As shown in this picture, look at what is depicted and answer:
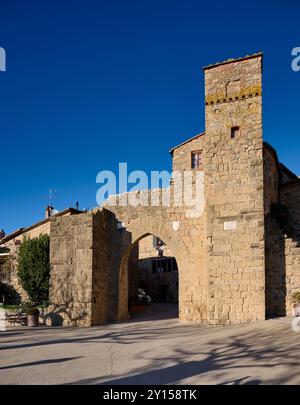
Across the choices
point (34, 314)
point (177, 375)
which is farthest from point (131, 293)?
point (177, 375)

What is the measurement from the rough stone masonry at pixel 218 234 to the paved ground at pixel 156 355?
1.31 meters

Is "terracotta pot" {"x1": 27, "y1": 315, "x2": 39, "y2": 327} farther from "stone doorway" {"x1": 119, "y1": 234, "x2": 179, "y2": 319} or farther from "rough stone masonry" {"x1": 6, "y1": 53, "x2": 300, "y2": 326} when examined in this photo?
"stone doorway" {"x1": 119, "y1": 234, "x2": 179, "y2": 319}

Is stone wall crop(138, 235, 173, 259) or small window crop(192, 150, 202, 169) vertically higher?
small window crop(192, 150, 202, 169)

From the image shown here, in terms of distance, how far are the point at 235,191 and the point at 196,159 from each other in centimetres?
323

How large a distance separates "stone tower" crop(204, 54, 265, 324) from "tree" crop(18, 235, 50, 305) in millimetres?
9337

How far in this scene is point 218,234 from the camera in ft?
42.0

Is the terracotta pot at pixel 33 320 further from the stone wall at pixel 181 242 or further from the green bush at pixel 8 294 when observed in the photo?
the green bush at pixel 8 294

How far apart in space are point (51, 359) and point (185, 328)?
5.29 meters

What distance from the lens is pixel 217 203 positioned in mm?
13008

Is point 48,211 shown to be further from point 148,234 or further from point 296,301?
point 296,301

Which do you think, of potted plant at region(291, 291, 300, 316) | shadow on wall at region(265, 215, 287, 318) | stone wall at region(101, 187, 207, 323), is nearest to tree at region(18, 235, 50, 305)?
stone wall at region(101, 187, 207, 323)

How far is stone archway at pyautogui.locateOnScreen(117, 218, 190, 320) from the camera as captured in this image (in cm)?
1463

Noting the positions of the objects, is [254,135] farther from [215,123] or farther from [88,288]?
[88,288]

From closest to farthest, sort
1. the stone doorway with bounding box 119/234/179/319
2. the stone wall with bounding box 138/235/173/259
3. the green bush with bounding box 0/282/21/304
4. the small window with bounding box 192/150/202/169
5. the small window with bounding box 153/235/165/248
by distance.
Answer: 1. the small window with bounding box 192/150/202/169
2. the green bush with bounding box 0/282/21/304
3. the stone doorway with bounding box 119/234/179/319
4. the small window with bounding box 153/235/165/248
5. the stone wall with bounding box 138/235/173/259
